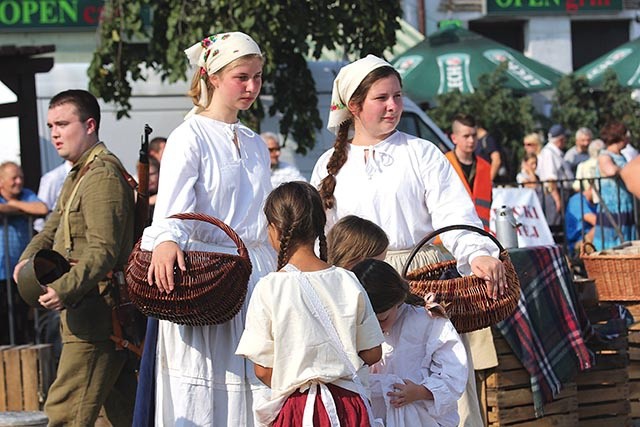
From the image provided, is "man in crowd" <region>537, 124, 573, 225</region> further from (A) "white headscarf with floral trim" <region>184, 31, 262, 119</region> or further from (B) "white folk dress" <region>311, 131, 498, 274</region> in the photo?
(A) "white headscarf with floral trim" <region>184, 31, 262, 119</region>

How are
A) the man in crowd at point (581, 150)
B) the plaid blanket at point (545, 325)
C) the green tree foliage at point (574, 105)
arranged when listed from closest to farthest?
the plaid blanket at point (545, 325), the man in crowd at point (581, 150), the green tree foliage at point (574, 105)

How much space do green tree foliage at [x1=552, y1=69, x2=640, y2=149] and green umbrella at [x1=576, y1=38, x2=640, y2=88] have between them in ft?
0.56

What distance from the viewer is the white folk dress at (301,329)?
4.15 m

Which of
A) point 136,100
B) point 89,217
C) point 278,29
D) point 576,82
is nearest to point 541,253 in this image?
point 89,217

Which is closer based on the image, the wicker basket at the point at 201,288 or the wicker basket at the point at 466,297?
the wicker basket at the point at 201,288

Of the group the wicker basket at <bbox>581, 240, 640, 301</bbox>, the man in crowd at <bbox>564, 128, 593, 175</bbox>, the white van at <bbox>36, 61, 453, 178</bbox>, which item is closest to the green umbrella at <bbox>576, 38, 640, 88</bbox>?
the man in crowd at <bbox>564, 128, 593, 175</bbox>

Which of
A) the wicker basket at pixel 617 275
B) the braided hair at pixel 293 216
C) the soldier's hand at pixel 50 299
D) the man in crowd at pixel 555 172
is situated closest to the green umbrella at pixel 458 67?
the man in crowd at pixel 555 172

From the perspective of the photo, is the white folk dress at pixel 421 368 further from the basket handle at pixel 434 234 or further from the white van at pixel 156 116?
the white van at pixel 156 116

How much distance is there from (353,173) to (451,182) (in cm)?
40

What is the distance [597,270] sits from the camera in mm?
8570

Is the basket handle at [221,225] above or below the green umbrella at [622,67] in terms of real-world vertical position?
below

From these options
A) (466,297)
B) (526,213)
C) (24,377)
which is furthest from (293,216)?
(526,213)

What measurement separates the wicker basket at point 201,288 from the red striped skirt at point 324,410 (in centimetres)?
70

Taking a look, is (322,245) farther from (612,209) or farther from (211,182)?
(612,209)
